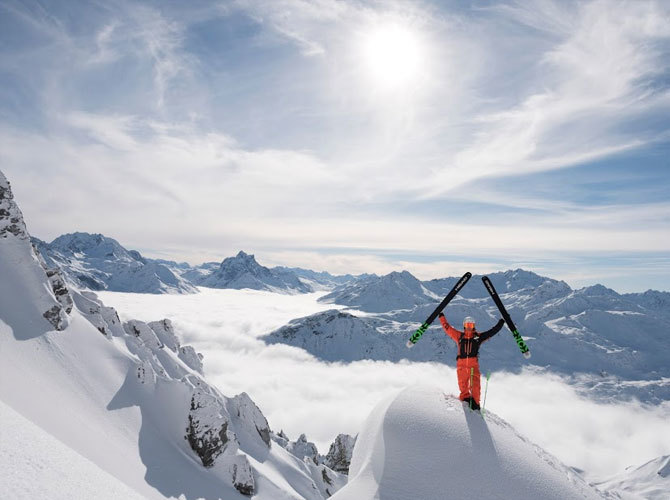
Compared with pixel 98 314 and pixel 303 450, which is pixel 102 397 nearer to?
pixel 98 314

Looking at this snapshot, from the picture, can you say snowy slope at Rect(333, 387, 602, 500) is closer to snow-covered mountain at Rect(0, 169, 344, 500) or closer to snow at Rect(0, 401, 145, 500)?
snow at Rect(0, 401, 145, 500)

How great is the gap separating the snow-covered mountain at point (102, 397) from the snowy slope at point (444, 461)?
64.9 feet

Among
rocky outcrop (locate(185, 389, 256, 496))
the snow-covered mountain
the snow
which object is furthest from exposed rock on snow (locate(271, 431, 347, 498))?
the snow

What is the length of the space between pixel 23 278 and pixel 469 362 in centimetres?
4182

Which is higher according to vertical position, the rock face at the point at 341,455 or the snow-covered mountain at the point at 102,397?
the snow-covered mountain at the point at 102,397

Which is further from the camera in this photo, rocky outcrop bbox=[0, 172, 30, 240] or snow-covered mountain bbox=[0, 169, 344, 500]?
rocky outcrop bbox=[0, 172, 30, 240]

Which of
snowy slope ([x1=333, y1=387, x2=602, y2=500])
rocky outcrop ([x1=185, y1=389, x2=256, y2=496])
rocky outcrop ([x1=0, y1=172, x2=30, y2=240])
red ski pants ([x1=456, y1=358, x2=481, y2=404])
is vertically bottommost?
rocky outcrop ([x1=185, y1=389, x2=256, y2=496])

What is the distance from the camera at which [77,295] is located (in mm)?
47938

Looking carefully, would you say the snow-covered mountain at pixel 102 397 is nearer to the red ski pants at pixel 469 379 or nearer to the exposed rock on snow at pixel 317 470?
the exposed rock on snow at pixel 317 470

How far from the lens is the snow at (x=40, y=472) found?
6.88 m

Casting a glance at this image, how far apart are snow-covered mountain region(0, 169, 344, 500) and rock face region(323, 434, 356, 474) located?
37.2 meters

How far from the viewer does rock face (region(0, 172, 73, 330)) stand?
1329 inches

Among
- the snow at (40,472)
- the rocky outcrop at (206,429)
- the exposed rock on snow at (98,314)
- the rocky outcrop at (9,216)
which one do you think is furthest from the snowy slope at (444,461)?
the rocky outcrop at (9,216)

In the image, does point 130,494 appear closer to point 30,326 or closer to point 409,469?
point 409,469
